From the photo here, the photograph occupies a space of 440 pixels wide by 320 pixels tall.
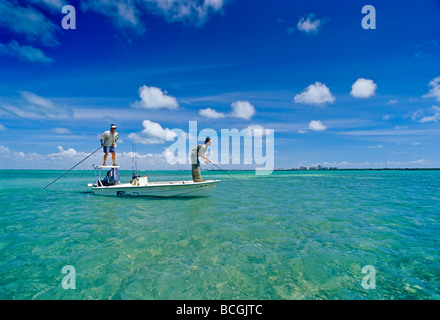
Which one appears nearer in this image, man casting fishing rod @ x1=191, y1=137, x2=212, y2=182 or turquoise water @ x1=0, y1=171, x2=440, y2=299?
turquoise water @ x1=0, y1=171, x2=440, y2=299

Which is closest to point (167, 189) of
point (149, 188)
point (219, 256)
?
point (149, 188)

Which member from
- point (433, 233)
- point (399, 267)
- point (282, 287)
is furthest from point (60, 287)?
point (433, 233)

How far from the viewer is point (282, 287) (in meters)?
4.68

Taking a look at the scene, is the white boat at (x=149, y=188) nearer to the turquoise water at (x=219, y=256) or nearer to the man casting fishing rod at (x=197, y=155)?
the man casting fishing rod at (x=197, y=155)

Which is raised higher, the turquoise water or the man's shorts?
the man's shorts

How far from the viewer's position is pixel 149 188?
17.2 metres

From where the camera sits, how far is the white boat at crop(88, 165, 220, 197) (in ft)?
54.7

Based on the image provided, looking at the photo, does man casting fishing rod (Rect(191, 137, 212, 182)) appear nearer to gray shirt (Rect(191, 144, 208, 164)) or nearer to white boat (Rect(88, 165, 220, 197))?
gray shirt (Rect(191, 144, 208, 164))

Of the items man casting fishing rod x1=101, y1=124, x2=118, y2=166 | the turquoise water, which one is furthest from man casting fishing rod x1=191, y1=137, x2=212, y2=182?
man casting fishing rod x1=101, y1=124, x2=118, y2=166

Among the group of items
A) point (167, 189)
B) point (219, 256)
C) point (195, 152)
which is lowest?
point (219, 256)

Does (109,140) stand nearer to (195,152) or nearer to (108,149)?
(108,149)
